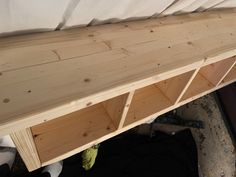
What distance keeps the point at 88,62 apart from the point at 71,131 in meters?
0.30

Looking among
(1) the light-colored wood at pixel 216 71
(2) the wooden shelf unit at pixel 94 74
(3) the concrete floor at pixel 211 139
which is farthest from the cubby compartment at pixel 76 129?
(3) the concrete floor at pixel 211 139

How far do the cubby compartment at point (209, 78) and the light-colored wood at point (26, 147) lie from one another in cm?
67

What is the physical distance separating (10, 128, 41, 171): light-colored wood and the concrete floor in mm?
923

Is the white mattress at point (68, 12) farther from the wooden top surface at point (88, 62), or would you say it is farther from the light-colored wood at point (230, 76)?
the light-colored wood at point (230, 76)

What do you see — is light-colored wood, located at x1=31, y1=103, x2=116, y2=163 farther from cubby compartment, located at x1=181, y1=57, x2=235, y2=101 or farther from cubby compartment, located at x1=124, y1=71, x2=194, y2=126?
cubby compartment, located at x1=181, y1=57, x2=235, y2=101

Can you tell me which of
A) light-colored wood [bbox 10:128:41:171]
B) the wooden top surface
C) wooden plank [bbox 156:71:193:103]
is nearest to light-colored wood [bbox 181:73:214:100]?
wooden plank [bbox 156:71:193:103]

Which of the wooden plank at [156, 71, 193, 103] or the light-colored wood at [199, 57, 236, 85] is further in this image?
the light-colored wood at [199, 57, 236, 85]

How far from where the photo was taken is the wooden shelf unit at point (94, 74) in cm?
45

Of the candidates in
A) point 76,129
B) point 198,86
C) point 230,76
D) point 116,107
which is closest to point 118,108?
point 116,107

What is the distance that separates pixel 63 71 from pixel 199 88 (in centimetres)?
78

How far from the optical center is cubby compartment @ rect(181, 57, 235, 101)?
1.05 meters

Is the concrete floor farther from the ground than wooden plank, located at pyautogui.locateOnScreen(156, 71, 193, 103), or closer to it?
closer to it

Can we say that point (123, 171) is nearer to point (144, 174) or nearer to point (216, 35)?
point (144, 174)

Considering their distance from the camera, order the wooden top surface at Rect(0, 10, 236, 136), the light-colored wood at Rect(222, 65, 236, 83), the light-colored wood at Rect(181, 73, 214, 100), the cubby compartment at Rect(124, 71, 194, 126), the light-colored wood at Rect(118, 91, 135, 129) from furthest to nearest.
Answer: the light-colored wood at Rect(222, 65, 236, 83) → the light-colored wood at Rect(181, 73, 214, 100) → the cubby compartment at Rect(124, 71, 194, 126) → the light-colored wood at Rect(118, 91, 135, 129) → the wooden top surface at Rect(0, 10, 236, 136)
